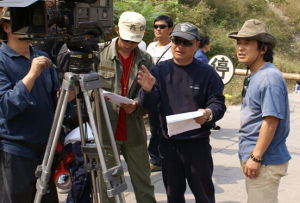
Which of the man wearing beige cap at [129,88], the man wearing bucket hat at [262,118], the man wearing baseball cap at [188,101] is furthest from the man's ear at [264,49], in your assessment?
the man wearing beige cap at [129,88]

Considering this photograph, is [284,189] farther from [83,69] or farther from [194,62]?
[83,69]

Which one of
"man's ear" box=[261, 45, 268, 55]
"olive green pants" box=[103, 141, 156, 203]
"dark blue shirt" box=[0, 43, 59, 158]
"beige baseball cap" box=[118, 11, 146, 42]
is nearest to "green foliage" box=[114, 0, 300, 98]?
"olive green pants" box=[103, 141, 156, 203]

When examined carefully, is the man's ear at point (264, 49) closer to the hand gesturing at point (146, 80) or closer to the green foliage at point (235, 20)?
the hand gesturing at point (146, 80)

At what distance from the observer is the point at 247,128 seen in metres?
2.79

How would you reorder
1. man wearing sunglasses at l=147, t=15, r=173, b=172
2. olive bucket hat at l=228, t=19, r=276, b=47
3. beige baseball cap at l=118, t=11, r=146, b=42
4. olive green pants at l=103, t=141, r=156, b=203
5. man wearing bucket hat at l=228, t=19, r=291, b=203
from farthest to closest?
1. man wearing sunglasses at l=147, t=15, r=173, b=172
2. olive green pants at l=103, t=141, r=156, b=203
3. beige baseball cap at l=118, t=11, r=146, b=42
4. olive bucket hat at l=228, t=19, r=276, b=47
5. man wearing bucket hat at l=228, t=19, r=291, b=203

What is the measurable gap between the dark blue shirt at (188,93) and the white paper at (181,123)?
11 centimetres

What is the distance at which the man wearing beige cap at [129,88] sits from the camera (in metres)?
3.29

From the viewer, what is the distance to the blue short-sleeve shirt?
8.57ft

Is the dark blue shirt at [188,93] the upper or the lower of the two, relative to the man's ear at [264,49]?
lower

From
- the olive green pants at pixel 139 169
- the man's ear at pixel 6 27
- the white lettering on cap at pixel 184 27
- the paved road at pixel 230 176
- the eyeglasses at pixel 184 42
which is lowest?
the paved road at pixel 230 176

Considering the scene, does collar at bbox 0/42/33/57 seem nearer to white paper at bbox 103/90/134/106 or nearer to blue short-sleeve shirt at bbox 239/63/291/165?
white paper at bbox 103/90/134/106

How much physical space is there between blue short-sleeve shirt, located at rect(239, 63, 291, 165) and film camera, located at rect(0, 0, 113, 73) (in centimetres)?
116

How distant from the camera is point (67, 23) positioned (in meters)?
2.26

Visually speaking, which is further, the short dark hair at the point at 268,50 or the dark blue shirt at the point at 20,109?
the short dark hair at the point at 268,50
